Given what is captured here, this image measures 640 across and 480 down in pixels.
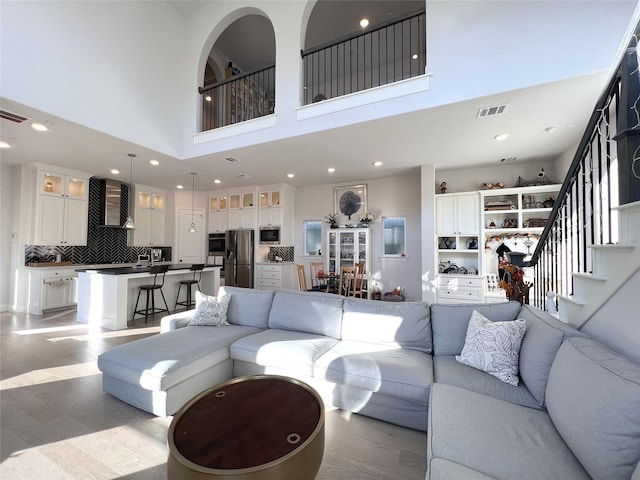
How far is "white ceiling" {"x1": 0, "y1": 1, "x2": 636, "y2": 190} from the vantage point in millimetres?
3141

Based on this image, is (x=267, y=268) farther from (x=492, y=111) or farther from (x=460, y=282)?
(x=492, y=111)

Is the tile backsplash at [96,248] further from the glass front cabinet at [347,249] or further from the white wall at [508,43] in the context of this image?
the white wall at [508,43]

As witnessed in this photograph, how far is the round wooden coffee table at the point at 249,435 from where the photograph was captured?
1.10 metres

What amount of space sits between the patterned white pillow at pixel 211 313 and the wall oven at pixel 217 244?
4.67 m

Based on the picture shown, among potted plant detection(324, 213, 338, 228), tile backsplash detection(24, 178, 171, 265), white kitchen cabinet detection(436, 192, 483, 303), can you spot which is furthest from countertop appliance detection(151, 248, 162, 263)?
white kitchen cabinet detection(436, 192, 483, 303)

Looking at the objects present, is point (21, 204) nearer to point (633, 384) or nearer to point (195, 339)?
point (195, 339)

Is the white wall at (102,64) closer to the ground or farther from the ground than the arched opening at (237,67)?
closer to the ground

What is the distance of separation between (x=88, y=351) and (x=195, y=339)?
1.96 meters

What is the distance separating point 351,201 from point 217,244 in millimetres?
4016

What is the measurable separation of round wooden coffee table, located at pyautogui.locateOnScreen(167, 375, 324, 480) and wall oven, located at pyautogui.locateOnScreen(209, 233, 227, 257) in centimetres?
634

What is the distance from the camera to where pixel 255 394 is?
1644mm

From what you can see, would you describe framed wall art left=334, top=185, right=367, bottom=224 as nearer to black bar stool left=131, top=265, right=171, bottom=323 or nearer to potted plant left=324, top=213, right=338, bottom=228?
potted plant left=324, top=213, right=338, bottom=228

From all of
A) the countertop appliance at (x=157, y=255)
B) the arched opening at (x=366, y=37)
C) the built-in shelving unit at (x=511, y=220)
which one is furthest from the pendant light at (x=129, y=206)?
the built-in shelving unit at (x=511, y=220)

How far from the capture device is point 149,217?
721 cm
